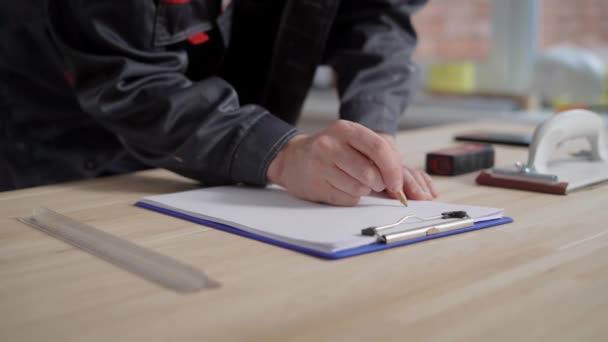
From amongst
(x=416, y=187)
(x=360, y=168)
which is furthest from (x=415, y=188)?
(x=360, y=168)

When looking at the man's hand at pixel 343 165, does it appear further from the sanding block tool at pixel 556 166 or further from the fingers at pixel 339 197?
the sanding block tool at pixel 556 166

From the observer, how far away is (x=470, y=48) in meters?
2.58

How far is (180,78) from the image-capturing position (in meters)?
0.95

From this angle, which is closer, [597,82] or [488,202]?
[488,202]

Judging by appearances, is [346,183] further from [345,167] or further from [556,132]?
[556,132]

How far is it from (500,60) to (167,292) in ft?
7.09

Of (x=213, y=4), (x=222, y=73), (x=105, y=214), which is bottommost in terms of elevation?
(x=105, y=214)

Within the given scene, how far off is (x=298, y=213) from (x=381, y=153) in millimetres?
115

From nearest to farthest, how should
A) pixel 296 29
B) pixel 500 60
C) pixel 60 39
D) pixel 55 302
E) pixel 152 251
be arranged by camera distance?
pixel 55 302 → pixel 152 251 → pixel 60 39 → pixel 296 29 → pixel 500 60

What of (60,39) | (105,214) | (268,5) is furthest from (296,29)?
(105,214)

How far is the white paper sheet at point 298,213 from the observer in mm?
663

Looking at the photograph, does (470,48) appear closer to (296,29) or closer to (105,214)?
(296,29)

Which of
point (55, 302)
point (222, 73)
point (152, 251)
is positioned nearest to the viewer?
point (55, 302)

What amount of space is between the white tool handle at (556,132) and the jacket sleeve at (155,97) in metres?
0.35
